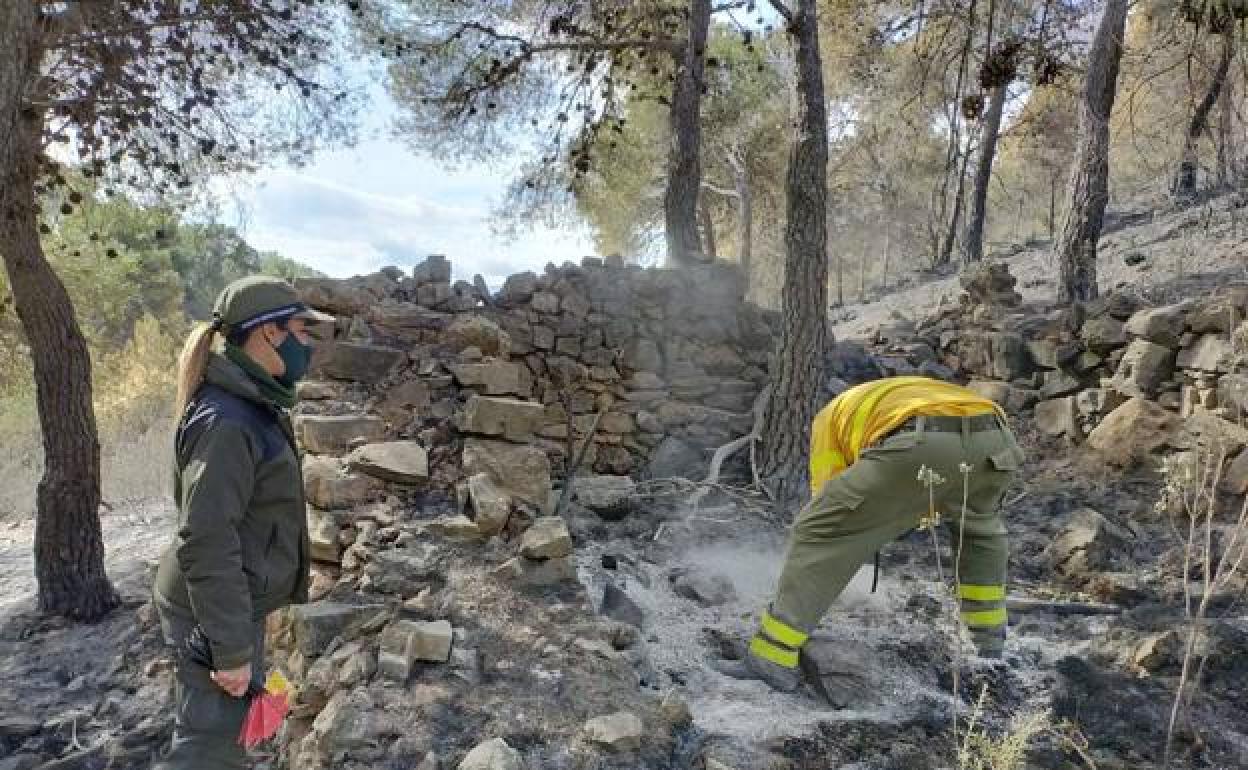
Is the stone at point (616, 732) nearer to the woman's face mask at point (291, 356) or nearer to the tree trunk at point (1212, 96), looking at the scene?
the woman's face mask at point (291, 356)

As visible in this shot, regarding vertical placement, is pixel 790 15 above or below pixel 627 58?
below

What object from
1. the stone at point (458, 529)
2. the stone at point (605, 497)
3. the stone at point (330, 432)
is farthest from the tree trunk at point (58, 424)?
the stone at point (605, 497)

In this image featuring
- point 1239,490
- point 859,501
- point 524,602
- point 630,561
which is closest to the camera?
point 859,501

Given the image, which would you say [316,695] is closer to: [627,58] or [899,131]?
[627,58]

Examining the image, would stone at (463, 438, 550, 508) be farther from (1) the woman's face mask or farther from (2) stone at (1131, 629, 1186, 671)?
(2) stone at (1131, 629, 1186, 671)

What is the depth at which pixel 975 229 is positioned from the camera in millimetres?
12023

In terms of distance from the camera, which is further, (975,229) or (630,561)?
(975,229)

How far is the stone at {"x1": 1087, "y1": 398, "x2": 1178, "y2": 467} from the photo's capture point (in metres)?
4.90

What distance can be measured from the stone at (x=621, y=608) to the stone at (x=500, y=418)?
1088 millimetres

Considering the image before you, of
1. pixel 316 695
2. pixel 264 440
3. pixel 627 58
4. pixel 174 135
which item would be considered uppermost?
pixel 627 58

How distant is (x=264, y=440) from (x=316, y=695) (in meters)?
1.13

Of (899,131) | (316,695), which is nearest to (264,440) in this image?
(316,695)

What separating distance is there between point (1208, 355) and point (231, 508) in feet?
17.8

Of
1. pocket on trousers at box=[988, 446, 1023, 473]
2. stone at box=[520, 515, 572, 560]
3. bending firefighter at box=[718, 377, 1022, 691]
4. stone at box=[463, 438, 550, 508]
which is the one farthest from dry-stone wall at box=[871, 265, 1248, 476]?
stone at box=[463, 438, 550, 508]
